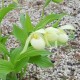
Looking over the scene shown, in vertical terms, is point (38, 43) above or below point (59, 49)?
below

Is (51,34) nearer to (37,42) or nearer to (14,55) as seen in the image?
(37,42)

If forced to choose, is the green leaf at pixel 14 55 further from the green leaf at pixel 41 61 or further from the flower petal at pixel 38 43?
the flower petal at pixel 38 43

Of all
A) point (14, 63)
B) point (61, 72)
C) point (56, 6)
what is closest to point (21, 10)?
point (56, 6)

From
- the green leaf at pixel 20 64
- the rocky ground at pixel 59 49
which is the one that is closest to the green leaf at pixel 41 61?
the green leaf at pixel 20 64

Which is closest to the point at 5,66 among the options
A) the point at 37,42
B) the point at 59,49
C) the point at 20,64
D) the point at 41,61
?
the point at 20,64

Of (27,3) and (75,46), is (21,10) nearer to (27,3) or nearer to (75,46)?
(27,3)

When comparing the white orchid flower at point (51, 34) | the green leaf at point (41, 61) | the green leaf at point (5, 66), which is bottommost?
the green leaf at point (5, 66)

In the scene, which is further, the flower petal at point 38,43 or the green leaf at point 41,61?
the green leaf at point 41,61

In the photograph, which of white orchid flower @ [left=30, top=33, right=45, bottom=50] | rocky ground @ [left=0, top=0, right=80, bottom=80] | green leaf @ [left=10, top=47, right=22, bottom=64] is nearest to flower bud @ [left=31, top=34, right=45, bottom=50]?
white orchid flower @ [left=30, top=33, right=45, bottom=50]
